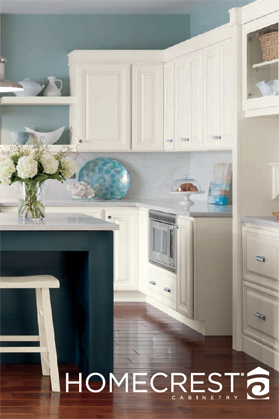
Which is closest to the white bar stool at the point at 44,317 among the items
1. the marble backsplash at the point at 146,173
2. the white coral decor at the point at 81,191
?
the white coral decor at the point at 81,191

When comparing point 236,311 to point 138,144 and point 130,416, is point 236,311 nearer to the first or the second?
point 130,416

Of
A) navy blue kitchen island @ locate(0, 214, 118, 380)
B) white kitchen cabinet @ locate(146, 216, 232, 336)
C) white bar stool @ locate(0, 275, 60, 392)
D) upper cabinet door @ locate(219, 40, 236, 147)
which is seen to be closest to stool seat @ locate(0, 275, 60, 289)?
white bar stool @ locate(0, 275, 60, 392)

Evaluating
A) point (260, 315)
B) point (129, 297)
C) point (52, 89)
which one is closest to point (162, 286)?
point (129, 297)

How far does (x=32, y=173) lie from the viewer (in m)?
4.43

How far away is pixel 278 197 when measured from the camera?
4965 millimetres

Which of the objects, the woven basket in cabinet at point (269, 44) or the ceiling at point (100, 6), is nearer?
the woven basket in cabinet at point (269, 44)

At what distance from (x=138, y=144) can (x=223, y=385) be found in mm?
3517

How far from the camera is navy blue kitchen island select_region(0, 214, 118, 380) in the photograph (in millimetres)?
4191

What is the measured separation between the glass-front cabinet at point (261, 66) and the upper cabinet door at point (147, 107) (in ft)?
7.76

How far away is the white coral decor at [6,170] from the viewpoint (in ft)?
14.5

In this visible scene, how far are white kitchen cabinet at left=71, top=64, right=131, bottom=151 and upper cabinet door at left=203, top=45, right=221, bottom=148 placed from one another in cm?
112

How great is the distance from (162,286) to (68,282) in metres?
1.82

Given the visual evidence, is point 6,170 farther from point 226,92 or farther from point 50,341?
point 226,92

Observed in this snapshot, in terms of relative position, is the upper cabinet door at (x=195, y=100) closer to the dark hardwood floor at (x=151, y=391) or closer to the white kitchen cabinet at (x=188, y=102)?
the white kitchen cabinet at (x=188, y=102)
